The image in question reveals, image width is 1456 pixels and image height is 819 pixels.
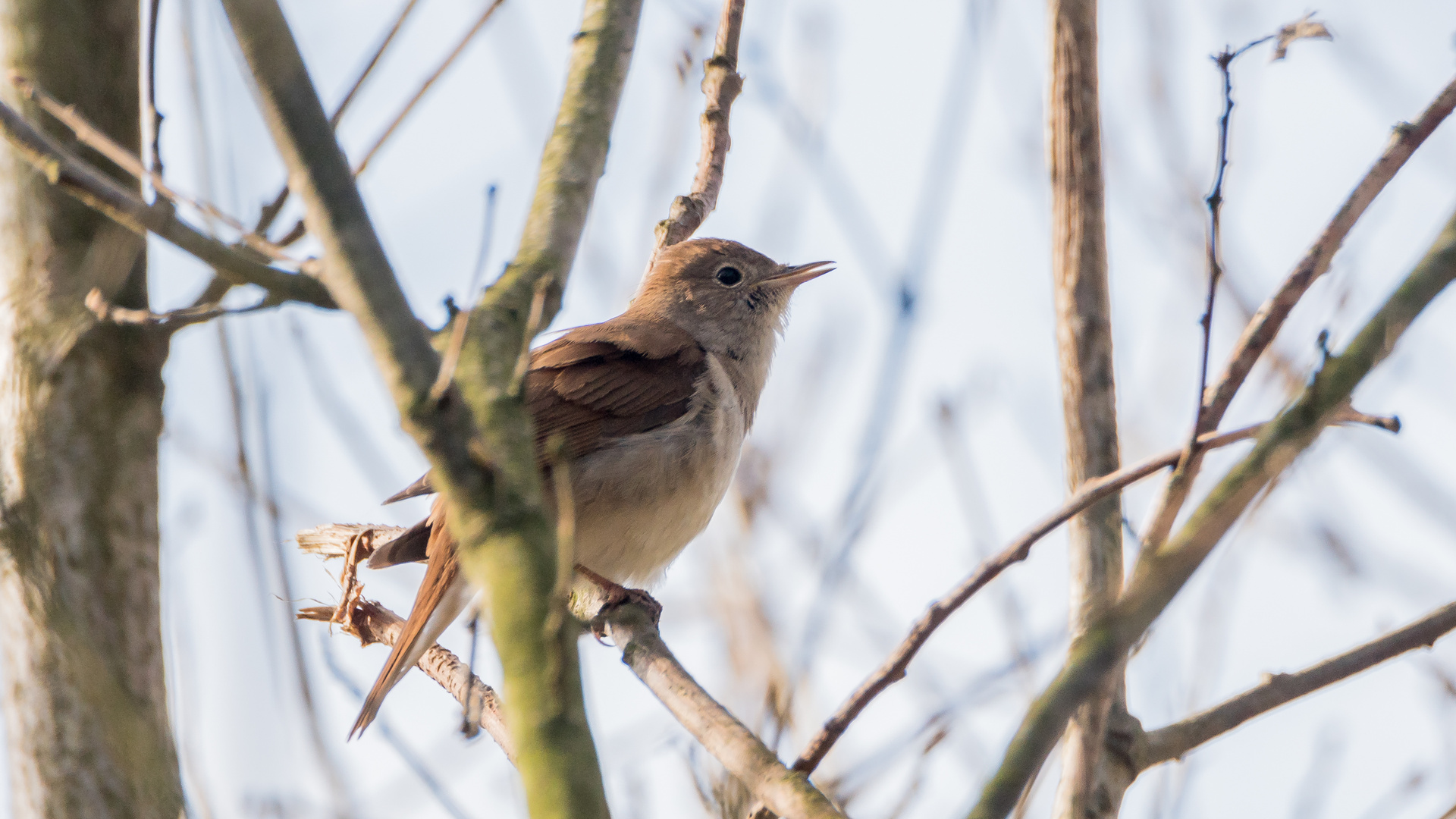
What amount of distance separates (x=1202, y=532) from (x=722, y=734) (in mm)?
966

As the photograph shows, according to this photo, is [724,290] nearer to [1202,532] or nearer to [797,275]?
[797,275]

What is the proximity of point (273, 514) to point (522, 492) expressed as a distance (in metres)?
1.14

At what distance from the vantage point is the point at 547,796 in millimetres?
1716

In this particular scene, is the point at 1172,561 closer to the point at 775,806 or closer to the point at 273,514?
the point at 775,806

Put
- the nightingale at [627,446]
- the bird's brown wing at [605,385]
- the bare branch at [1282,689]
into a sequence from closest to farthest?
the bare branch at [1282,689] < the nightingale at [627,446] < the bird's brown wing at [605,385]

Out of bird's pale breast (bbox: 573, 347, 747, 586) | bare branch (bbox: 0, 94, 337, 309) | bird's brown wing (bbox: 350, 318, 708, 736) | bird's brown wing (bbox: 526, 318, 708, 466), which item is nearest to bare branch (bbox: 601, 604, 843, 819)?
bare branch (bbox: 0, 94, 337, 309)

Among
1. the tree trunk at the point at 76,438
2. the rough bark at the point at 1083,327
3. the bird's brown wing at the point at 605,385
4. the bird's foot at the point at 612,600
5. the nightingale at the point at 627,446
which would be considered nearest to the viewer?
the rough bark at the point at 1083,327

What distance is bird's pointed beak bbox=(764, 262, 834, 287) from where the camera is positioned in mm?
5988

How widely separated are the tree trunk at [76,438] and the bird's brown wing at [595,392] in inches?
32.2

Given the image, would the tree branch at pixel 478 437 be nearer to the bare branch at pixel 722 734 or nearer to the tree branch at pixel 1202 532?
the bare branch at pixel 722 734

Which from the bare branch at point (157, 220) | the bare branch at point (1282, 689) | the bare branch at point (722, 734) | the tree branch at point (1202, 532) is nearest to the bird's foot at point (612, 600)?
the bare branch at point (722, 734)

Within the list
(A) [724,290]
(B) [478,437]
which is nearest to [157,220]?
(B) [478,437]

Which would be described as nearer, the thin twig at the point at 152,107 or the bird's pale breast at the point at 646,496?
the thin twig at the point at 152,107

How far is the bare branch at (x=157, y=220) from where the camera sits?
209 cm
